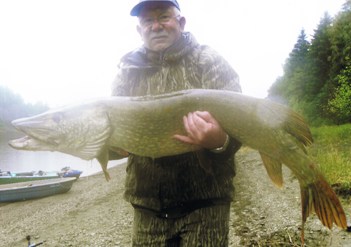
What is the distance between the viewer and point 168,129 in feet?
7.16

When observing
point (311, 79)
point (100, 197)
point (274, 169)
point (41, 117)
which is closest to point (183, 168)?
point (274, 169)

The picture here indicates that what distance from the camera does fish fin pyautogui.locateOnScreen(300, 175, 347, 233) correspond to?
6.32 feet

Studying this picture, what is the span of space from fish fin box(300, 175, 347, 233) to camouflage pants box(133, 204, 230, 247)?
19.3 inches

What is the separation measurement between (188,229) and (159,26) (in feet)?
4.43

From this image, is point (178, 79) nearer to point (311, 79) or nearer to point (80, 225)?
point (80, 225)

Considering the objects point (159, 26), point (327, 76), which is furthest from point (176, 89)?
point (327, 76)

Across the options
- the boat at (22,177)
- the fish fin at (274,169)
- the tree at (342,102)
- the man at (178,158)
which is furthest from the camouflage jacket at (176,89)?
the tree at (342,102)

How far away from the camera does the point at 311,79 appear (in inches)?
1257

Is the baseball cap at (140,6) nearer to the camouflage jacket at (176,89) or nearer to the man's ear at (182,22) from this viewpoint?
the man's ear at (182,22)

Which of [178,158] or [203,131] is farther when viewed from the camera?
[178,158]

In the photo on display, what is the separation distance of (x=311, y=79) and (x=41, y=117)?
3304cm

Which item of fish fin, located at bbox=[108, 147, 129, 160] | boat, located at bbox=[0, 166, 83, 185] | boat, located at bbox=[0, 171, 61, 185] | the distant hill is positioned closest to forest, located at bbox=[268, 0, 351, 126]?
boat, located at bbox=[0, 166, 83, 185]

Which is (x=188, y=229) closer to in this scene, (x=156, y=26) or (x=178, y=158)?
(x=178, y=158)

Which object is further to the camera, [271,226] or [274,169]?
[271,226]
